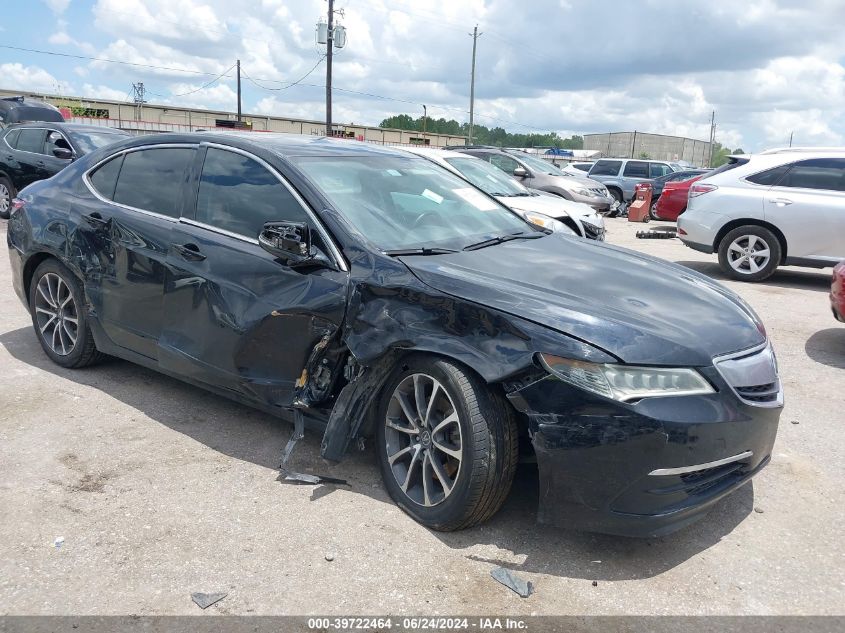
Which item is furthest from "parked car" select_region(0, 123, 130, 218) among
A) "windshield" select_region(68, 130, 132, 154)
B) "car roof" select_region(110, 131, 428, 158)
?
"car roof" select_region(110, 131, 428, 158)

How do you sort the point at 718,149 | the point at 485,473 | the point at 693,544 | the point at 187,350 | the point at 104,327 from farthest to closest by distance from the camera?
the point at 718,149
the point at 104,327
the point at 187,350
the point at 693,544
the point at 485,473

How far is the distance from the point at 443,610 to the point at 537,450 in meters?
0.70

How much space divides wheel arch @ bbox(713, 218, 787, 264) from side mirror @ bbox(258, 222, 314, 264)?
753cm

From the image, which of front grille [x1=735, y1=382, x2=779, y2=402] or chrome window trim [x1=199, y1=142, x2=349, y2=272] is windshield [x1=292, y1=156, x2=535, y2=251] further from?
front grille [x1=735, y1=382, x2=779, y2=402]

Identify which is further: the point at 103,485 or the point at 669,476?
the point at 103,485

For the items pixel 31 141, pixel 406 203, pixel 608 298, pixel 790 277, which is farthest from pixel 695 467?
pixel 31 141

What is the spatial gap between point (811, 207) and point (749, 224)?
0.75 meters

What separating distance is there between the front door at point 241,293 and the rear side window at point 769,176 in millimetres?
7557

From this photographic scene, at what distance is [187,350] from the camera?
3.99 metres

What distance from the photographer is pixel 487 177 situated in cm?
1005

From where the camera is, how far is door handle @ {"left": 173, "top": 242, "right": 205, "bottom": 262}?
12.9 feet

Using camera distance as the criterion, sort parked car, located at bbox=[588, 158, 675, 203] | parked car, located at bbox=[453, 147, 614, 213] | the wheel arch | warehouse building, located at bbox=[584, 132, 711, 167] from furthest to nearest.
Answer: warehouse building, located at bbox=[584, 132, 711, 167] < parked car, located at bbox=[588, 158, 675, 203] < parked car, located at bbox=[453, 147, 614, 213] < the wheel arch

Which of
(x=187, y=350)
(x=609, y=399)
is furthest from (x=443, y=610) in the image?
(x=187, y=350)

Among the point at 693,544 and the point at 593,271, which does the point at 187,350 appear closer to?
the point at 593,271
